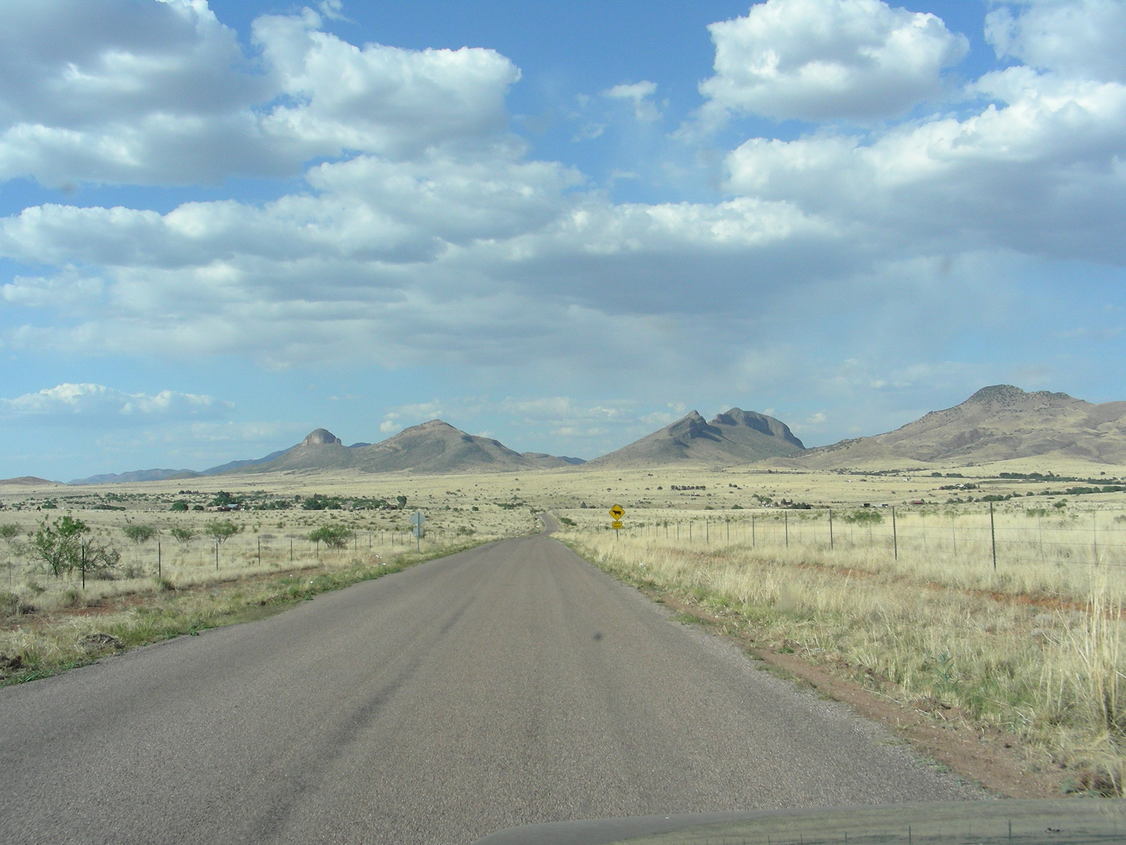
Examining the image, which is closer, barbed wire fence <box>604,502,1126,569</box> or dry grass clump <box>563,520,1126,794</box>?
dry grass clump <box>563,520,1126,794</box>

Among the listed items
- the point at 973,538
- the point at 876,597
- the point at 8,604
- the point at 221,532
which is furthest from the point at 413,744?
the point at 221,532

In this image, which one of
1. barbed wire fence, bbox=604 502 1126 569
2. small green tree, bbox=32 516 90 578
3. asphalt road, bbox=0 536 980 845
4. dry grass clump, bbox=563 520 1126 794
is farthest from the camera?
small green tree, bbox=32 516 90 578

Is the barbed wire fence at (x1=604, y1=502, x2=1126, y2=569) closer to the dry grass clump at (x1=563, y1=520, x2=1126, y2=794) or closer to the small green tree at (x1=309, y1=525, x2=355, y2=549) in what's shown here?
the dry grass clump at (x1=563, y1=520, x2=1126, y2=794)

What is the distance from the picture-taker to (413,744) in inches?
281

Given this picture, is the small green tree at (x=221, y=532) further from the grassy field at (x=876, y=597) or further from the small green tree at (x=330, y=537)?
the small green tree at (x=330, y=537)

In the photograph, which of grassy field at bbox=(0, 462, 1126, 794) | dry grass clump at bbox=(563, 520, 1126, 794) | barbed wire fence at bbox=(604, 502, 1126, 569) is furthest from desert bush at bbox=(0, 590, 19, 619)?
barbed wire fence at bbox=(604, 502, 1126, 569)

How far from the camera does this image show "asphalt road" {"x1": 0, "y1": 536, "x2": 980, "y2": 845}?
17.8ft

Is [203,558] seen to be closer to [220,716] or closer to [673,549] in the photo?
[673,549]

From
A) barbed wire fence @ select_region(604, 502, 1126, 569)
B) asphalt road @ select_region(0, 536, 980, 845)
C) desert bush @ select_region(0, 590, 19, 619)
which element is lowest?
barbed wire fence @ select_region(604, 502, 1126, 569)

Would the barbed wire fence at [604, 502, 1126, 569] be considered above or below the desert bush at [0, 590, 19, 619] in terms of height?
below

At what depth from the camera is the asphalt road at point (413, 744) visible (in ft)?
17.8

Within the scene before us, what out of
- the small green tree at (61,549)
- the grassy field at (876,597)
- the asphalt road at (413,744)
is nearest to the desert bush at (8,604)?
the grassy field at (876,597)

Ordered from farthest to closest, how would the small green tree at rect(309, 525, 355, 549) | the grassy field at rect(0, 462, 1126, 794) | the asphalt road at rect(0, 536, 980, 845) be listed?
1. the small green tree at rect(309, 525, 355, 549)
2. the grassy field at rect(0, 462, 1126, 794)
3. the asphalt road at rect(0, 536, 980, 845)

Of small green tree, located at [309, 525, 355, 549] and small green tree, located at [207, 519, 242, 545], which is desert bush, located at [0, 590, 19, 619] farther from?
small green tree, located at [207, 519, 242, 545]
